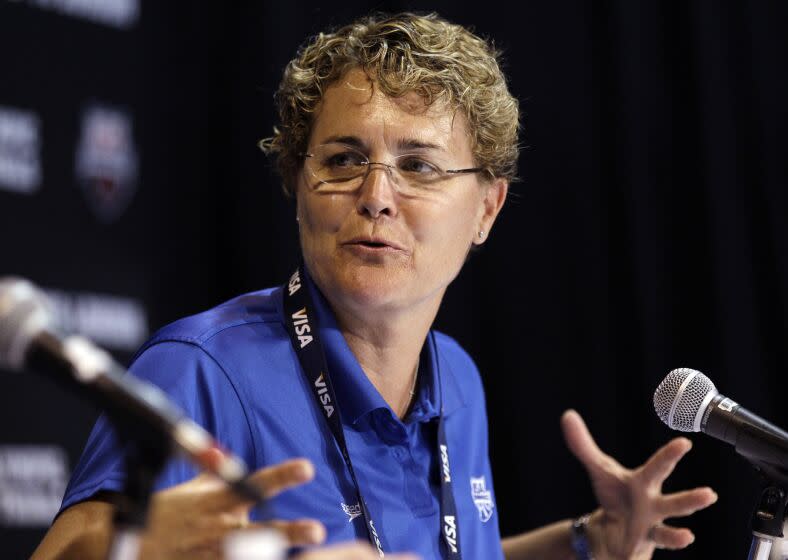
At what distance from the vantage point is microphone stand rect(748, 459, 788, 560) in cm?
142

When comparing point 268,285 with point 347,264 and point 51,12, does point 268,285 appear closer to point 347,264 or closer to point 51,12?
point 51,12

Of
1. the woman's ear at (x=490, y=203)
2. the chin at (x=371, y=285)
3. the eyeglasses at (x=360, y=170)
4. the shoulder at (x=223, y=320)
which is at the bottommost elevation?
the shoulder at (x=223, y=320)

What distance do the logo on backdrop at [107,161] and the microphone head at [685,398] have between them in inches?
73.1

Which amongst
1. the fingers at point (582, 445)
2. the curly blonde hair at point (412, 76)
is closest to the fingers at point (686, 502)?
the fingers at point (582, 445)

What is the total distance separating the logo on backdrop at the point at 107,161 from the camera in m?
2.81

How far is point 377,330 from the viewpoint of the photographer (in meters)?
1.91

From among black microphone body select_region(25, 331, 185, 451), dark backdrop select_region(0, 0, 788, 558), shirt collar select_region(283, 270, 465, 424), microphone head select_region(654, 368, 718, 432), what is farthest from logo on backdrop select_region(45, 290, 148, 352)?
black microphone body select_region(25, 331, 185, 451)

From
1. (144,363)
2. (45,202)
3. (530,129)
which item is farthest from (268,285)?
(144,363)

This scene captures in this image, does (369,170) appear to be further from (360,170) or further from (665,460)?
(665,460)

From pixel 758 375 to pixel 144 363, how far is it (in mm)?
2029

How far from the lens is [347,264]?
179 cm

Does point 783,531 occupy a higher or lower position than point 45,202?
lower

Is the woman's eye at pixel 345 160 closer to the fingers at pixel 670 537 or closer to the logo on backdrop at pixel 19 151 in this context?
the fingers at pixel 670 537

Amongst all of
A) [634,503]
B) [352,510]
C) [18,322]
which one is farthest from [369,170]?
[18,322]
